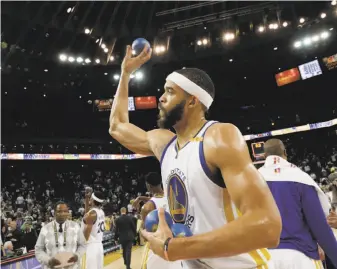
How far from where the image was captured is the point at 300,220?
9.48ft

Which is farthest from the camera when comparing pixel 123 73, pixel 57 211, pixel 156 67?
pixel 156 67

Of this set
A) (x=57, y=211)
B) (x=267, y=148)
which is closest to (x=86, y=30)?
(x=57, y=211)

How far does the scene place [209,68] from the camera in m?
28.8

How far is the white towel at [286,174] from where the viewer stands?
290cm

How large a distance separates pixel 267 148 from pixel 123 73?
4.95 feet

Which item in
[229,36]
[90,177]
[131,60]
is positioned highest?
[229,36]

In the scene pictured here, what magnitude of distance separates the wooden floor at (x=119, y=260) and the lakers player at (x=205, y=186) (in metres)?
9.24

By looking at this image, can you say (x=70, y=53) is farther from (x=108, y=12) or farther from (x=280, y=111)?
(x=280, y=111)

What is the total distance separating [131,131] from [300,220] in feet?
4.94

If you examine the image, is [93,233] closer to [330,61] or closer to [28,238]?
[28,238]

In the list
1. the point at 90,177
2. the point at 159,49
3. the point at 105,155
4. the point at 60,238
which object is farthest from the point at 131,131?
the point at 90,177

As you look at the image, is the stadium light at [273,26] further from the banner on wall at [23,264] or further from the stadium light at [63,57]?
the banner on wall at [23,264]

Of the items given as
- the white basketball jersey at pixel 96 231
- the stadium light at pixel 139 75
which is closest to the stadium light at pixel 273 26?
the stadium light at pixel 139 75

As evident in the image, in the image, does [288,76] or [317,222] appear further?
[288,76]
